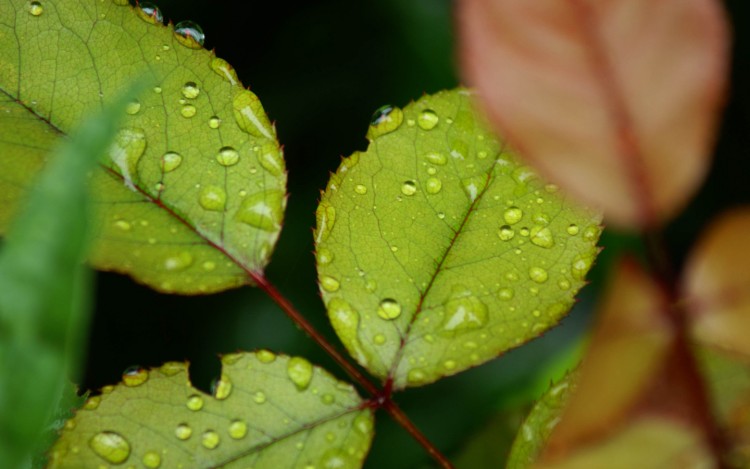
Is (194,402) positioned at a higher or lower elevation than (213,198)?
lower

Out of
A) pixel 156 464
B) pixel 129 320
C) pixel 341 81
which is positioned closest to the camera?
pixel 156 464

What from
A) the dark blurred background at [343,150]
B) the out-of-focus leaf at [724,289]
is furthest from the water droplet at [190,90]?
the dark blurred background at [343,150]

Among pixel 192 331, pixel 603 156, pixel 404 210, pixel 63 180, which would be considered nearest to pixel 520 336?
pixel 404 210

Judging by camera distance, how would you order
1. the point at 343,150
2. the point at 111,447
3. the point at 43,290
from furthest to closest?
the point at 343,150
the point at 111,447
the point at 43,290

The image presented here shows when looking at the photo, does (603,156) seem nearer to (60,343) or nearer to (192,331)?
(60,343)

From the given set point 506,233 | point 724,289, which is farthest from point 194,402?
point 724,289

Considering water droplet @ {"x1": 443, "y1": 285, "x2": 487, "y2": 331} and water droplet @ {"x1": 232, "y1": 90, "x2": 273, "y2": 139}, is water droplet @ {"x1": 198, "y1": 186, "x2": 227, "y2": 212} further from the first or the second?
water droplet @ {"x1": 443, "y1": 285, "x2": 487, "y2": 331}

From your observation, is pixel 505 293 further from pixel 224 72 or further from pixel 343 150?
pixel 343 150

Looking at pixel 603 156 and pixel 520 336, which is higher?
pixel 603 156
